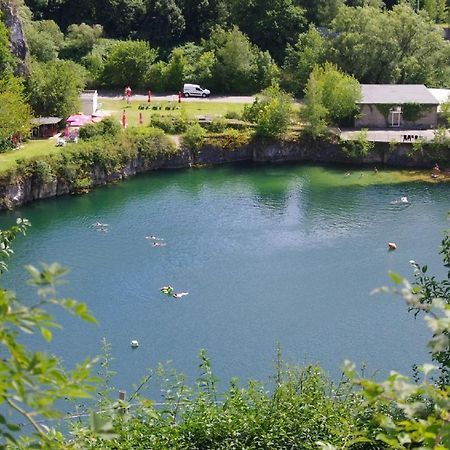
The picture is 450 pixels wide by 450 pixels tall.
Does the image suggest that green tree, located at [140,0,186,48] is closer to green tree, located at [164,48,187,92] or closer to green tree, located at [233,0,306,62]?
green tree, located at [233,0,306,62]

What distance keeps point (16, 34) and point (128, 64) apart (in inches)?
383

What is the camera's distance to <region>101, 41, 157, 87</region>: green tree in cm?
5059

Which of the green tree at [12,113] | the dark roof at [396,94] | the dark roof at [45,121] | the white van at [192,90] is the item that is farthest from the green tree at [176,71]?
the green tree at [12,113]

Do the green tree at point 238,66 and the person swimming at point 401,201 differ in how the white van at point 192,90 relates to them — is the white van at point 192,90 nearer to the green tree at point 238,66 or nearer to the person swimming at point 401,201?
the green tree at point 238,66

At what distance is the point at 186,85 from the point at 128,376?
31083 millimetres

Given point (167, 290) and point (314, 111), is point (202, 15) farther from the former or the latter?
point (167, 290)

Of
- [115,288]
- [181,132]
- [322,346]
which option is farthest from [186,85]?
[322,346]

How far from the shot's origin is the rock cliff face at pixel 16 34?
138 feet

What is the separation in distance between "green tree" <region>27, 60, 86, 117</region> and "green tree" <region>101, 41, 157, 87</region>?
750 centimetres

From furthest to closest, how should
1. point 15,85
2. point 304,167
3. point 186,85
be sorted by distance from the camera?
point 186,85, point 304,167, point 15,85

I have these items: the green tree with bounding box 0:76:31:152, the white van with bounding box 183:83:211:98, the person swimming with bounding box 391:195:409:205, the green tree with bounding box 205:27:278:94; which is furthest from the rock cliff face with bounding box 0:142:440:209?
the white van with bounding box 183:83:211:98

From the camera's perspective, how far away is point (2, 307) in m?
4.14

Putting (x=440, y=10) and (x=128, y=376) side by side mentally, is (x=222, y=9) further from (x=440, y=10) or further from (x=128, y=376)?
(x=128, y=376)

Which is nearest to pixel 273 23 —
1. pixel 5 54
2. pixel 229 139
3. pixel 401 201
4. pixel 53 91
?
pixel 229 139
